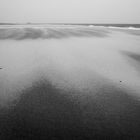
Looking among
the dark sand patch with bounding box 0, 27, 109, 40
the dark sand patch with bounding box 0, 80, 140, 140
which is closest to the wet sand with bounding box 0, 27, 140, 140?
the dark sand patch with bounding box 0, 80, 140, 140

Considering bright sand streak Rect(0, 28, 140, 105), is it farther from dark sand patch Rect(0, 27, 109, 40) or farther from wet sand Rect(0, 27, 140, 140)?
dark sand patch Rect(0, 27, 109, 40)

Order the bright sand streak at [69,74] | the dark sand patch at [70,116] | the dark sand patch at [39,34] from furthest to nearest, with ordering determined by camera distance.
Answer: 1. the dark sand patch at [39,34]
2. the bright sand streak at [69,74]
3. the dark sand patch at [70,116]

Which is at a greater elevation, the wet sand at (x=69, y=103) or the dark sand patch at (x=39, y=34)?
the dark sand patch at (x=39, y=34)

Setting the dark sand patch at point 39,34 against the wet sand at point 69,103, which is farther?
the dark sand patch at point 39,34

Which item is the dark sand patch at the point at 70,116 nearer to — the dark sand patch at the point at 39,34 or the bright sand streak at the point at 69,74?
the bright sand streak at the point at 69,74

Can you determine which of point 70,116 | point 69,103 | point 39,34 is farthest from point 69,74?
point 39,34

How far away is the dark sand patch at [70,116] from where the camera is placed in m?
3.78

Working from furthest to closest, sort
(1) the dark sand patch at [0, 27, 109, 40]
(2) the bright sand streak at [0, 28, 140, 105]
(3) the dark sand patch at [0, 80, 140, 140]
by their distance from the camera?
1. (1) the dark sand patch at [0, 27, 109, 40]
2. (2) the bright sand streak at [0, 28, 140, 105]
3. (3) the dark sand patch at [0, 80, 140, 140]

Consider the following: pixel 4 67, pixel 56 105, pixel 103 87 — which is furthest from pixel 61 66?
pixel 56 105

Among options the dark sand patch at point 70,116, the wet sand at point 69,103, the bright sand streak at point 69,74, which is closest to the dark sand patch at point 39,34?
the bright sand streak at point 69,74

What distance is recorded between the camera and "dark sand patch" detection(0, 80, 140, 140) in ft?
12.4

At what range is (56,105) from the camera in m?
4.96

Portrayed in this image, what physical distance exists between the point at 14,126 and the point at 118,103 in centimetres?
272

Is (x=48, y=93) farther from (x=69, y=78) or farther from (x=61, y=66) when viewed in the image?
(x=61, y=66)
